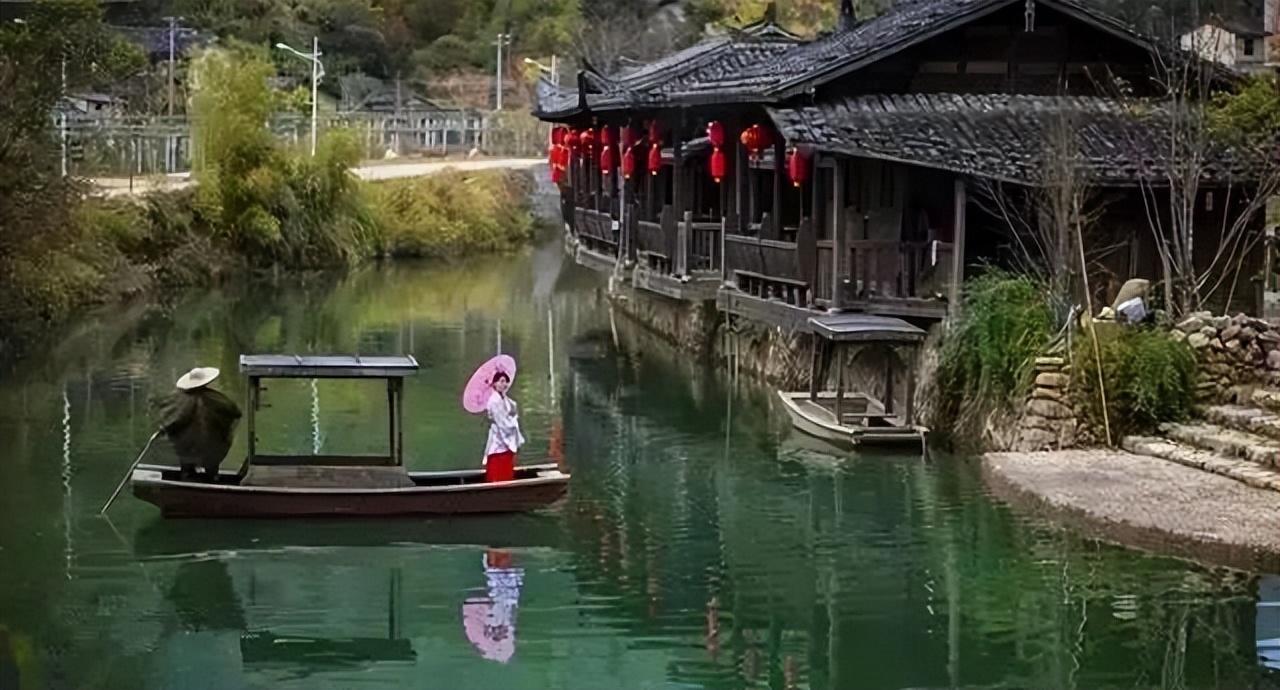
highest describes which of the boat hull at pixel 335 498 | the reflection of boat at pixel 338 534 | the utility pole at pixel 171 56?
the utility pole at pixel 171 56

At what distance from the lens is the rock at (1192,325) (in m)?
19.0

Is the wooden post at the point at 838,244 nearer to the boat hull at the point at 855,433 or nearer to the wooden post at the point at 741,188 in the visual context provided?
the boat hull at the point at 855,433

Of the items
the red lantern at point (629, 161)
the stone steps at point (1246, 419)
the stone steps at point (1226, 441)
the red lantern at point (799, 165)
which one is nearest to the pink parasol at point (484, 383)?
the stone steps at point (1226, 441)

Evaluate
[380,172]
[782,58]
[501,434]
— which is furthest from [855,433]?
[380,172]

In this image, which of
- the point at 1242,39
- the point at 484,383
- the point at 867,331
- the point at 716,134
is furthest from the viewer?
the point at 1242,39

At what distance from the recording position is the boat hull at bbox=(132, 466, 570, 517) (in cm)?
1597

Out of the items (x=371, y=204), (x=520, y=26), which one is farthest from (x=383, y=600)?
(x=520, y=26)

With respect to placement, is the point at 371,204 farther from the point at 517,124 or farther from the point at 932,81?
the point at 932,81

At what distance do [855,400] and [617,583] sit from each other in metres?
7.54

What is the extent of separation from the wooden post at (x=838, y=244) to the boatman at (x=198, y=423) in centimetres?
826

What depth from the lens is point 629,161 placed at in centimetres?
3069

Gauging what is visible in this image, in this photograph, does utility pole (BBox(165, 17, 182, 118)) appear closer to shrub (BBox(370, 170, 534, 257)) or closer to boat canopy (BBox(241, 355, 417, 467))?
shrub (BBox(370, 170, 534, 257))

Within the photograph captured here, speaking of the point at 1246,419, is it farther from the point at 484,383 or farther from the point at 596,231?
the point at 596,231

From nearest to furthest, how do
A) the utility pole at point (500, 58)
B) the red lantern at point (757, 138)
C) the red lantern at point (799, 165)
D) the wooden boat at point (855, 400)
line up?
the wooden boat at point (855, 400), the red lantern at point (799, 165), the red lantern at point (757, 138), the utility pole at point (500, 58)
